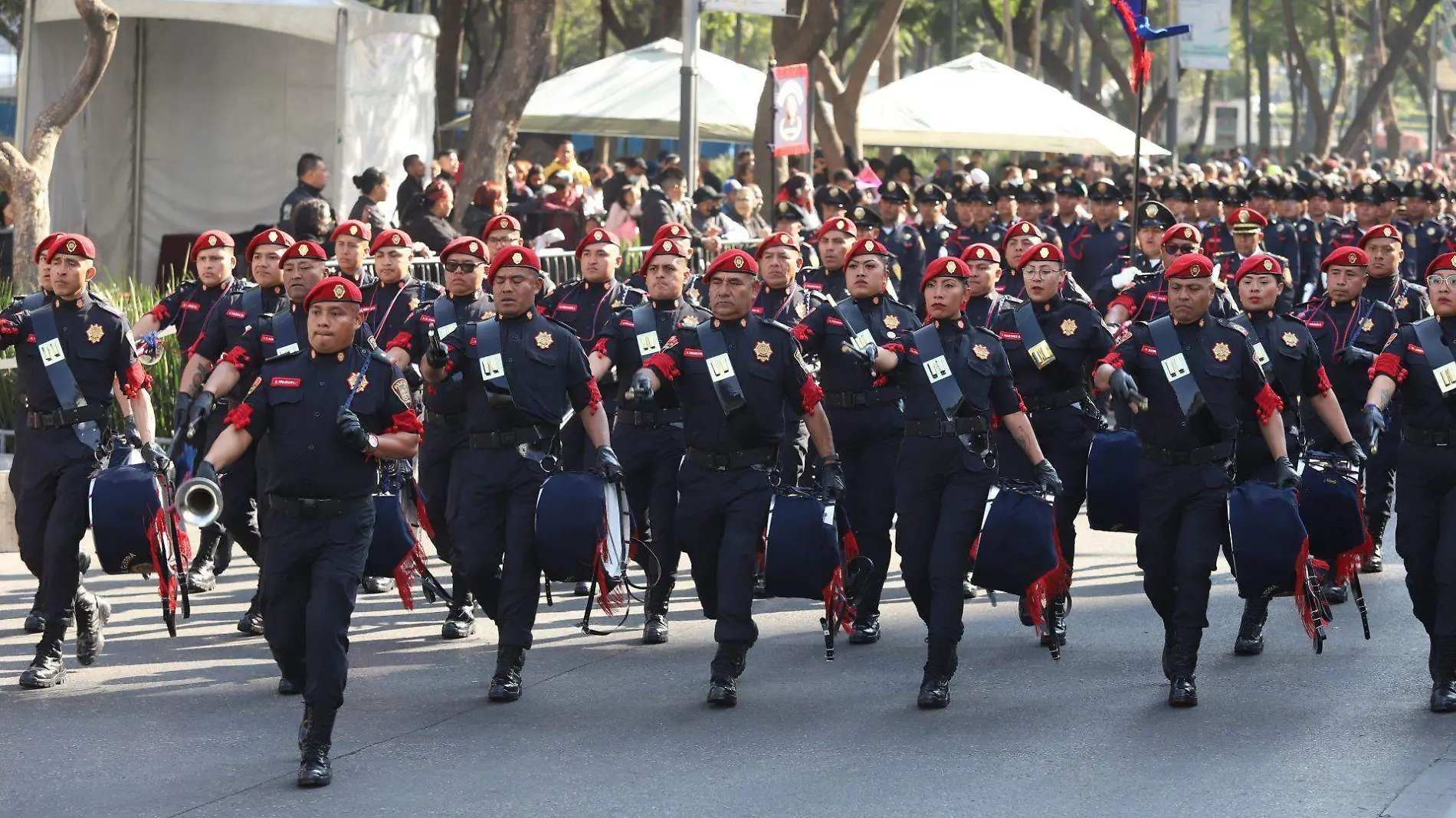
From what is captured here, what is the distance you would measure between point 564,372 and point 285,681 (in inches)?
70.4

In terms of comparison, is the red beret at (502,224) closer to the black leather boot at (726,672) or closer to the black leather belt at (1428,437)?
the black leather boot at (726,672)

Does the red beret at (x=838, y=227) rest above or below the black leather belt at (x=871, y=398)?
above

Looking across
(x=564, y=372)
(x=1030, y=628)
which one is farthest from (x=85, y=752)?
(x=1030, y=628)

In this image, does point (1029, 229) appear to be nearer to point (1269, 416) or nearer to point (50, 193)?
point (1269, 416)

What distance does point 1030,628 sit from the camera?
35.6ft

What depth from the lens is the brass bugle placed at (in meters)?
7.30

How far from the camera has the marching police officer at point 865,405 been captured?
422 inches

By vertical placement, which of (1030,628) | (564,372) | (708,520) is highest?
(564,372)

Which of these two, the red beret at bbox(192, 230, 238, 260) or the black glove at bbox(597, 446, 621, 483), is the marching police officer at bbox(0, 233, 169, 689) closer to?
the red beret at bbox(192, 230, 238, 260)

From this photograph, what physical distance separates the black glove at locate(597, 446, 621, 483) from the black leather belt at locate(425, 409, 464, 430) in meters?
1.50

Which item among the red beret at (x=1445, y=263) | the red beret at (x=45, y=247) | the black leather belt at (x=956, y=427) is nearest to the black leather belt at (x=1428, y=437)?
the red beret at (x=1445, y=263)

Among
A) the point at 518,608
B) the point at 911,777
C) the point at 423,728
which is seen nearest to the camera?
the point at 911,777

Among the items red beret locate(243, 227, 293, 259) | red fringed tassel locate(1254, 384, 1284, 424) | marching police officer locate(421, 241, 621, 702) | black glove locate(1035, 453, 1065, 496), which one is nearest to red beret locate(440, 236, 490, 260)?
red beret locate(243, 227, 293, 259)

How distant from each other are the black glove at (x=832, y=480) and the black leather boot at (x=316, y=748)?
2.45 m
